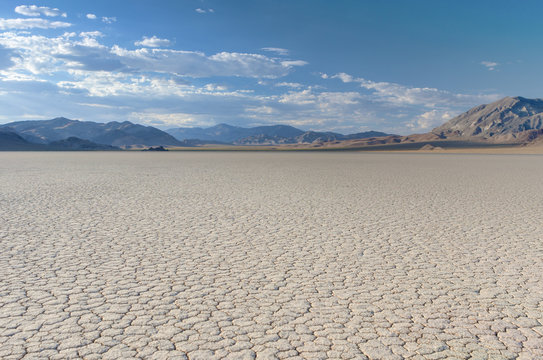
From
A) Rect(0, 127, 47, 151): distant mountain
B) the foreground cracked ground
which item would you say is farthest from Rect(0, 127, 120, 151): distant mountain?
the foreground cracked ground

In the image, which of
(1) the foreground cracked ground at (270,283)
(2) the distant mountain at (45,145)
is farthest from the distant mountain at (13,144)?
(1) the foreground cracked ground at (270,283)

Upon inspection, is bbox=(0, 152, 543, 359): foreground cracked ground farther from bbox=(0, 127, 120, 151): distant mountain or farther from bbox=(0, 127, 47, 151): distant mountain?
bbox=(0, 127, 120, 151): distant mountain

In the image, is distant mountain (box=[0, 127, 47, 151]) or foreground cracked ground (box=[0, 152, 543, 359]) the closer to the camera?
foreground cracked ground (box=[0, 152, 543, 359])

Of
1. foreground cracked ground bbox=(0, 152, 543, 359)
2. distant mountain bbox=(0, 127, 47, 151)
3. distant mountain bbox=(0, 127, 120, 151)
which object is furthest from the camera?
distant mountain bbox=(0, 127, 120, 151)

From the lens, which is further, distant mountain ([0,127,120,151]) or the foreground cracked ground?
distant mountain ([0,127,120,151])

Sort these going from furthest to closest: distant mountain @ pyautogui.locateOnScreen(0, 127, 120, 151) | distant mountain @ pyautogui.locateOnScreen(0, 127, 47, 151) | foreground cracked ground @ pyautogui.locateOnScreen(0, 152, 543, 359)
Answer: distant mountain @ pyautogui.locateOnScreen(0, 127, 120, 151), distant mountain @ pyautogui.locateOnScreen(0, 127, 47, 151), foreground cracked ground @ pyautogui.locateOnScreen(0, 152, 543, 359)

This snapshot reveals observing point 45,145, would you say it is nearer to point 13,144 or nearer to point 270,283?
point 13,144

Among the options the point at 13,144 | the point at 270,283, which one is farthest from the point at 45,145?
the point at 270,283

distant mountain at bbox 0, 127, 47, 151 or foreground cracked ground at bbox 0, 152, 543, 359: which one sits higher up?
distant mountain at bbox 0, 127, 47, 151

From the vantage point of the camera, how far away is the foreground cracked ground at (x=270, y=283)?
351cm

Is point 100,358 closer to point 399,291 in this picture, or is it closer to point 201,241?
point 399,291

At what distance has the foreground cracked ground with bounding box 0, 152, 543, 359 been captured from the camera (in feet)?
11.5

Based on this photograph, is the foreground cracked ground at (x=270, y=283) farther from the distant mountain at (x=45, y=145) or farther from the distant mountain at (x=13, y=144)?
the distant mountain at (x=45, y=145)

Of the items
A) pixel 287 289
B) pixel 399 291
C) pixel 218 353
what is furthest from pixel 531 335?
pixel 218 353
